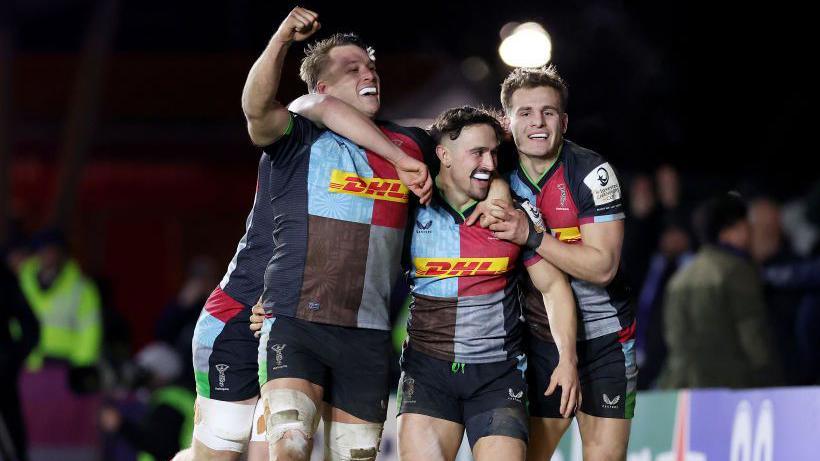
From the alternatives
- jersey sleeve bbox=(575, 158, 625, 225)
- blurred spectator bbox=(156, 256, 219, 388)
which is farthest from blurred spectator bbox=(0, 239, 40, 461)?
jersey sleeve bbox=(575, 158, 625, 225)

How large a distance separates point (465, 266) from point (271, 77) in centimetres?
130

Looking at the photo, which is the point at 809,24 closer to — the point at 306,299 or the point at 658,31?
the point at 658,31

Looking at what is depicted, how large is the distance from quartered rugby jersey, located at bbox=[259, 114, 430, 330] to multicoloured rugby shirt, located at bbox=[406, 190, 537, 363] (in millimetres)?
243

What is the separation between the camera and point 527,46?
14.1 m

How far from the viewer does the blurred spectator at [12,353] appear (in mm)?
9992

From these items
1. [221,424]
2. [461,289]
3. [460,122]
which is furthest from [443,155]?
[221,424]

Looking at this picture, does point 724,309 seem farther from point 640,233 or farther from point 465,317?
point 465,317

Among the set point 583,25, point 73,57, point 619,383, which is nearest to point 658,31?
point 583,25

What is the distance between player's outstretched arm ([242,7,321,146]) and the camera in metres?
6.06

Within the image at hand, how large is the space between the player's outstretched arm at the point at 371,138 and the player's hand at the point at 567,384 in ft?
3.28

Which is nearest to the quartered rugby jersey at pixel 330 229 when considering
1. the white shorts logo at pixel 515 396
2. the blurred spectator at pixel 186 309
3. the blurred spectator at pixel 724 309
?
the white shorts logo at pixel 515 396

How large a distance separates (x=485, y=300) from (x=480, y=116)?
88 centimetres

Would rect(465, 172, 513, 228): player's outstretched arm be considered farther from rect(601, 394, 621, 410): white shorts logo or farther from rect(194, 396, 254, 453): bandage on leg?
rect(194, 396, 254, 453): bandage on leg

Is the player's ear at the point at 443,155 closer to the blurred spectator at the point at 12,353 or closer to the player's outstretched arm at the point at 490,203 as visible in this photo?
the player's outstretched arm at the point at 490,203
